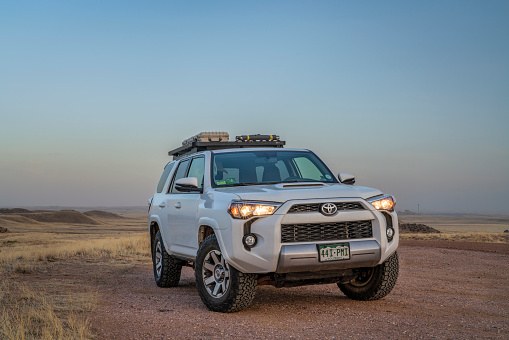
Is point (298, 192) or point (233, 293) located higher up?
point (298, 192)

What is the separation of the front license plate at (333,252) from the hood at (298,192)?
0.60 meters

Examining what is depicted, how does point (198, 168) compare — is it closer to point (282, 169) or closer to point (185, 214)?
point (185, 214)

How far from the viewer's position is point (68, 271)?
13.6 m

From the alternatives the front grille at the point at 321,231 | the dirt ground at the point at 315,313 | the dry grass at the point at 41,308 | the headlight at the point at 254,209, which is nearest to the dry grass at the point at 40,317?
the dry grass at the point at 41,308

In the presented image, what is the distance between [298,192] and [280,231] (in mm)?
553

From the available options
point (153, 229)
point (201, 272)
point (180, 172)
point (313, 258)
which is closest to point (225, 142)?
point (180, 172)

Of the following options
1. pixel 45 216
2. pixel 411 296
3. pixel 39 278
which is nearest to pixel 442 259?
pixel 411 296

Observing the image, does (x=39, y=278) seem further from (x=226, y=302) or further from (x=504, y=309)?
(x=504, y=309)

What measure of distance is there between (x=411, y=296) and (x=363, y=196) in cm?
232

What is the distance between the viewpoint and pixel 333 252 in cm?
679

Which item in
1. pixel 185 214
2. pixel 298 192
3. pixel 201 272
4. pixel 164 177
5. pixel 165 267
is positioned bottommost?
pixel 165 267

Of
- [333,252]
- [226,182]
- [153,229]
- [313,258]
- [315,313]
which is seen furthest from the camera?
[153,229]

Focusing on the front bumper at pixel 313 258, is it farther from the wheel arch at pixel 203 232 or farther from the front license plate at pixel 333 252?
the wheel arch at pixel 203 232

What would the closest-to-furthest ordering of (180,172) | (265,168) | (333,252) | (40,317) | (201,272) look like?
(40,317), (333,252), (201,272), (265,168), (180,172)
